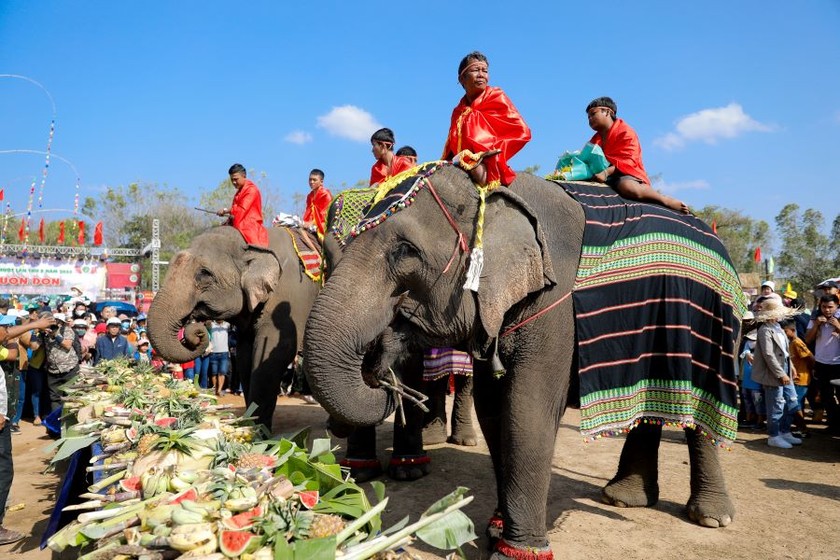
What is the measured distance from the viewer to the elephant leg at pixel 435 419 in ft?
24.6

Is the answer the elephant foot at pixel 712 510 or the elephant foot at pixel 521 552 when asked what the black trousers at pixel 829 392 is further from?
the elephant foot at pixel 521 552

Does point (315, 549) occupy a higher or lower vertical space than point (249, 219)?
lower

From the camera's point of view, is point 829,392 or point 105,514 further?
point 829,392

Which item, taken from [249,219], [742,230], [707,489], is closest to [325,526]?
[707,489]

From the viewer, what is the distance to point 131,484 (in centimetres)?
280

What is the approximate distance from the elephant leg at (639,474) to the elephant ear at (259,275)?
386 centimetres

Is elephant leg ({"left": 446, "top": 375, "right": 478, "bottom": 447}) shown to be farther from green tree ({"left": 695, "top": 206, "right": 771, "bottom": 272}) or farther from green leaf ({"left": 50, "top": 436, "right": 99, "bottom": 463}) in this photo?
green tree ({"left": 695, "top": 206, "right": 771, "bottom": 272})

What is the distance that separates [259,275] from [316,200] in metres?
2.34

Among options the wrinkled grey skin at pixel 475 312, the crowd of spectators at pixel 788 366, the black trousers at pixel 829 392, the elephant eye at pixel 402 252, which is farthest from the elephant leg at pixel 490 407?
the black trousers at pixel 829 392

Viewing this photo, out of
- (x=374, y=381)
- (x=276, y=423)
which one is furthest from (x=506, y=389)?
(x=276, y=423)

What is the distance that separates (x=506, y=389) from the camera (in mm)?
Answer: 3770

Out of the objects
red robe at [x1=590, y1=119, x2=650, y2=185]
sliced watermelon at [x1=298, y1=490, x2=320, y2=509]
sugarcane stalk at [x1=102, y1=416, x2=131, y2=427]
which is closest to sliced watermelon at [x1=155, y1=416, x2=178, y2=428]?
sugarcane stalk at [x1=102, y1=416, x2=131, y2=427]

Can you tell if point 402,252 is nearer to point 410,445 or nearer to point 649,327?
point 649,327

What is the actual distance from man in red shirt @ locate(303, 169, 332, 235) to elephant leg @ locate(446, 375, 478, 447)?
2779mm
